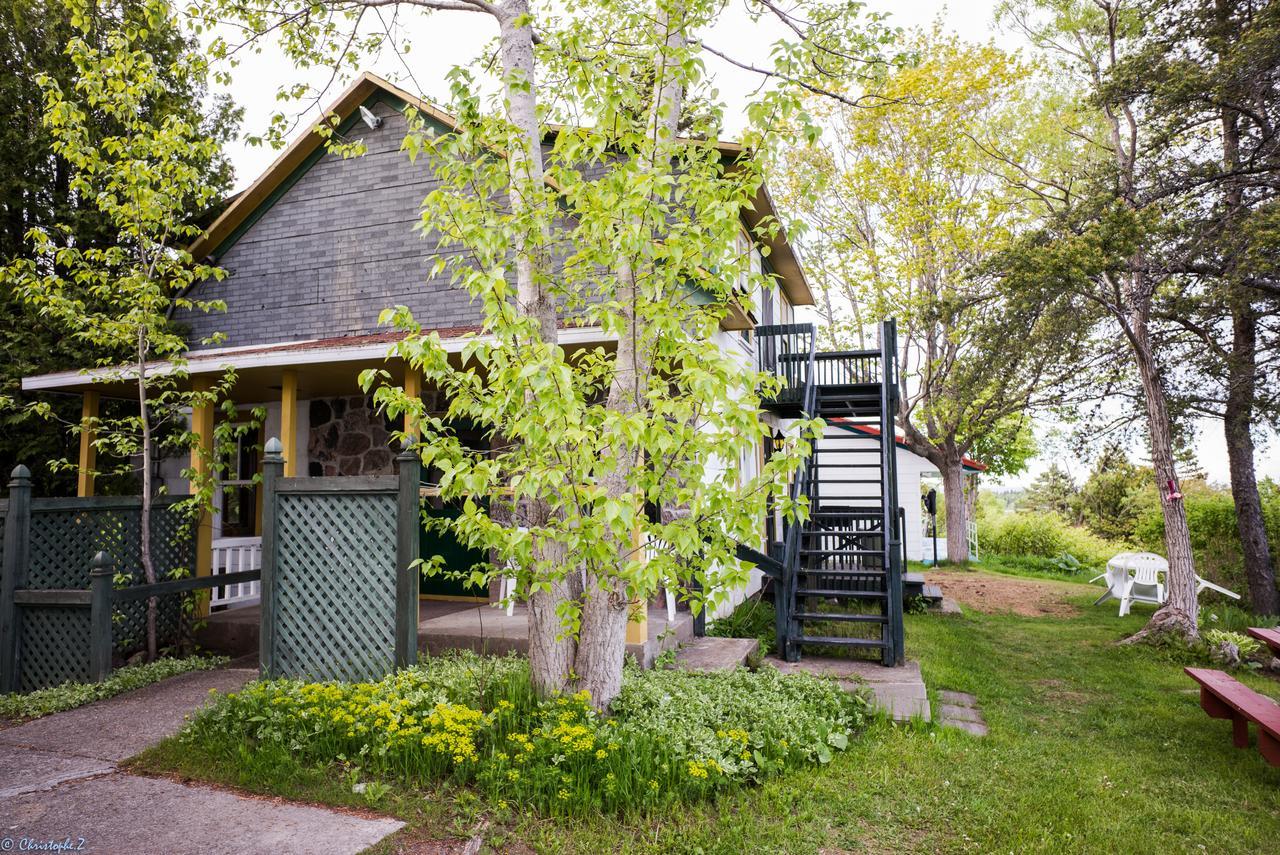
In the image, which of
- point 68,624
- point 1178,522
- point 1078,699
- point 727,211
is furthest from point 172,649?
point 1178,522

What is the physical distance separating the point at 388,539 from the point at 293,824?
2.00 metres

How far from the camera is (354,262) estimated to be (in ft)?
30.3

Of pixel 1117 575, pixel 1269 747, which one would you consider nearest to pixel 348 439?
pixel 1269 747

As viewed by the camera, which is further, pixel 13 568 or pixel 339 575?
pixel 13 568

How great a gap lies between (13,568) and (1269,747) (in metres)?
9.17

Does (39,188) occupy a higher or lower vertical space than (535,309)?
higher

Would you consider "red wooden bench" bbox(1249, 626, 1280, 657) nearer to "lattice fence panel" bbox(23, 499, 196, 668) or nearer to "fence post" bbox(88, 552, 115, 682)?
"fence post" bbox(88, 552, 115, 682)

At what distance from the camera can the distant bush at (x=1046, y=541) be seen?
58.1 feet

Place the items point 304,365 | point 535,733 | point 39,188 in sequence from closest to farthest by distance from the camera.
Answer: point 535,733 → point 304,365 → point 39,188

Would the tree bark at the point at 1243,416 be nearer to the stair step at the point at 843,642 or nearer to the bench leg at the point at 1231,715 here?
the bench leg at the point at 1231,715

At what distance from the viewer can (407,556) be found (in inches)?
198

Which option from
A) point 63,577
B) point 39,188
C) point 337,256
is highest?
point 39,188

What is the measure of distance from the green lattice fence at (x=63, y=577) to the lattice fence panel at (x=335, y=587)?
6.76ft

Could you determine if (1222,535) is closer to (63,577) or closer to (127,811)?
(127,811)
